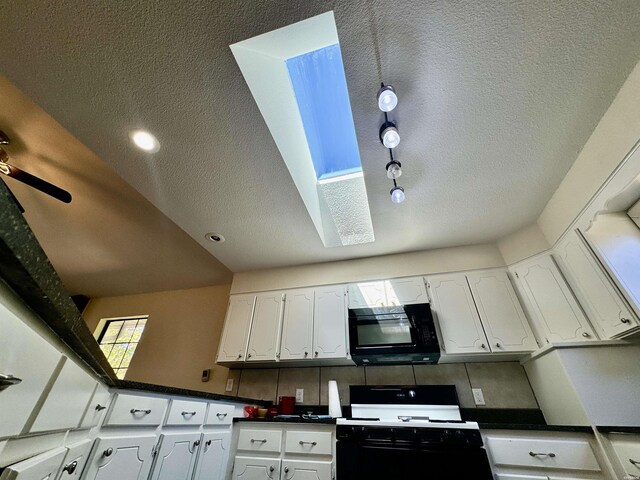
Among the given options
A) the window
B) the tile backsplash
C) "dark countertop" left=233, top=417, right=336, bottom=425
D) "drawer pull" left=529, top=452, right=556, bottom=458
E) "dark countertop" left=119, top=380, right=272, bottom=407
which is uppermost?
the window

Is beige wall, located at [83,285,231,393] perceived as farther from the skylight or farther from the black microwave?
the skylight

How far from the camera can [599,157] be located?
163 cm

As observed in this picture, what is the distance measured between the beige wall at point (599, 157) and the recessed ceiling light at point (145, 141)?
261 centimetres

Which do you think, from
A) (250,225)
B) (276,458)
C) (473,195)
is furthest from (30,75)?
(473,195)

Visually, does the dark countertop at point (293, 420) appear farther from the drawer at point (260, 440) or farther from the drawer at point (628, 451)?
the drawer at point (628, 451)

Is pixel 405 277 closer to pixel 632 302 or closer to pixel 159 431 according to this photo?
pixel 632 302

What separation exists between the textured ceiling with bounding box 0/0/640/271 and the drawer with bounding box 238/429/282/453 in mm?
1690

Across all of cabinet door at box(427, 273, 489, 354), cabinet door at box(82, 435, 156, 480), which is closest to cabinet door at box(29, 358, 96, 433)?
cabinet door at box(82, 435, 156, 480)

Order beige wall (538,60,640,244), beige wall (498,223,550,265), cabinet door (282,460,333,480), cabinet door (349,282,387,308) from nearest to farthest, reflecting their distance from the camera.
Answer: beige wall (538,60,640,244), cabinet door (282,460,333,480), beige wall (498,223,550,265), cabinet door (349,282,387,308)

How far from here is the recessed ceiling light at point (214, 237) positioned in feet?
8.25

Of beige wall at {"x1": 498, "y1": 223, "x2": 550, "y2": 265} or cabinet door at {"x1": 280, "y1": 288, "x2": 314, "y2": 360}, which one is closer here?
beige wall at {"x1": 498, "y1": 223, "x2": 550, "y2": 265}

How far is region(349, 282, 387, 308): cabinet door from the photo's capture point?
2.58 meters

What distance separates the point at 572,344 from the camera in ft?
6.06

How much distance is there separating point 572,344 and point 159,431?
2587mm
